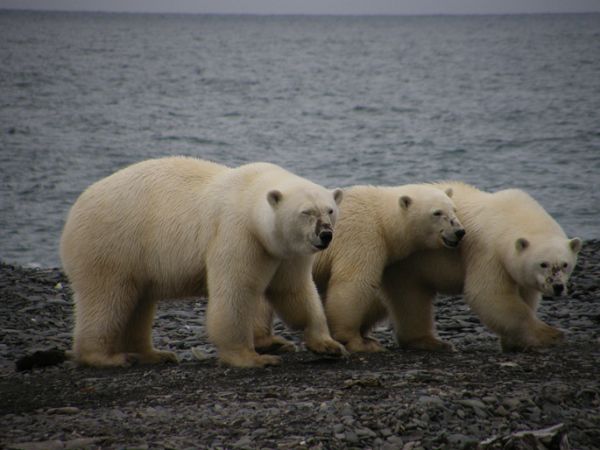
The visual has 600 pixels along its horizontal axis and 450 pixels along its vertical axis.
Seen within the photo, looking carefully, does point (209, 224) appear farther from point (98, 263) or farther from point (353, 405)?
point (353, 405)

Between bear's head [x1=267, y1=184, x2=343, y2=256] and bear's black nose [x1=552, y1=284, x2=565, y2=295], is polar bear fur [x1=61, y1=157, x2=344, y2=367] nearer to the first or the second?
bear's head [x1=267, y1=184, x2=343, y2=256]

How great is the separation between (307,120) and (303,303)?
152ft

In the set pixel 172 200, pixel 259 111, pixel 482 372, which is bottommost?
pixel 259 111

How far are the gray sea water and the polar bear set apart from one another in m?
10.6

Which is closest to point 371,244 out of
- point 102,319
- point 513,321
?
point 513,321

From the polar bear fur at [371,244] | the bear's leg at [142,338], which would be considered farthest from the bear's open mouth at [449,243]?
the bear's leg at [142,338]

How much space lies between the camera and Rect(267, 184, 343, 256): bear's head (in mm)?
6809

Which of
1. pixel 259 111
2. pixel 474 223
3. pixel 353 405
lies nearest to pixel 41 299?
pixel 474 223

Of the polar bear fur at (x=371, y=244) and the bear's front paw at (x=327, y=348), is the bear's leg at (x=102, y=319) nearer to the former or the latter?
the bear's front paw at (x=327, y=348)

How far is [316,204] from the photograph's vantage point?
688 cm

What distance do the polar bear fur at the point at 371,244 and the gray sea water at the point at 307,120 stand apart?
10.6 metres

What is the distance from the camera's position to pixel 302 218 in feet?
22.5

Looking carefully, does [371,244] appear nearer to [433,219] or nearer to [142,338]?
[433,219]

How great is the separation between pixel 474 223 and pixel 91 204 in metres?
2.99
